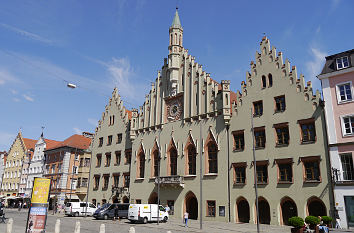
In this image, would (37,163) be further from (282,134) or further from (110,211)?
(282,134)

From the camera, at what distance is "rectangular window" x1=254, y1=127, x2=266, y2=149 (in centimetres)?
3478

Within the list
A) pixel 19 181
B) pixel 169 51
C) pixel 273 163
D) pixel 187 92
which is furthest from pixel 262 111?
pixel 19 181

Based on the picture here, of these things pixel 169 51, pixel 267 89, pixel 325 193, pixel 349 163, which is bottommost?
pixel 325 193

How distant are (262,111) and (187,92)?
11.5 meters

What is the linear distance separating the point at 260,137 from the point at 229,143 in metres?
3.78

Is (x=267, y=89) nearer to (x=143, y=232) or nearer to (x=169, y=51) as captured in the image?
(x=169, y=51)

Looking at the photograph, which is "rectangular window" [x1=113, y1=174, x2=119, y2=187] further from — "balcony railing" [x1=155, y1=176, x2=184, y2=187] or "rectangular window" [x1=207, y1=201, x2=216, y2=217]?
"rectangular window" [x1=207, y1=201, x2=216, y2=217]

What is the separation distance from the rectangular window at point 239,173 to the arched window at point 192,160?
19.3 ft

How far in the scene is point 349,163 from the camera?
2852 centimetres

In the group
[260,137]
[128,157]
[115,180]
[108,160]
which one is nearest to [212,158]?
[260,137]

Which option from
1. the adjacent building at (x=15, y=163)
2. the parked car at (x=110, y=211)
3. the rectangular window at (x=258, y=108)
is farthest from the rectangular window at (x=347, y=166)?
the adjacent building at (x=15, y=163)

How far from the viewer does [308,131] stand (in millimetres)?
31766

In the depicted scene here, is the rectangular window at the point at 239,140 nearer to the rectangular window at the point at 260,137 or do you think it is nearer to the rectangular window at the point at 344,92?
the rectangular window at the point at 260,137

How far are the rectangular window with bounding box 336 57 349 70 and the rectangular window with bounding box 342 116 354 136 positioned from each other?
17.0ft
